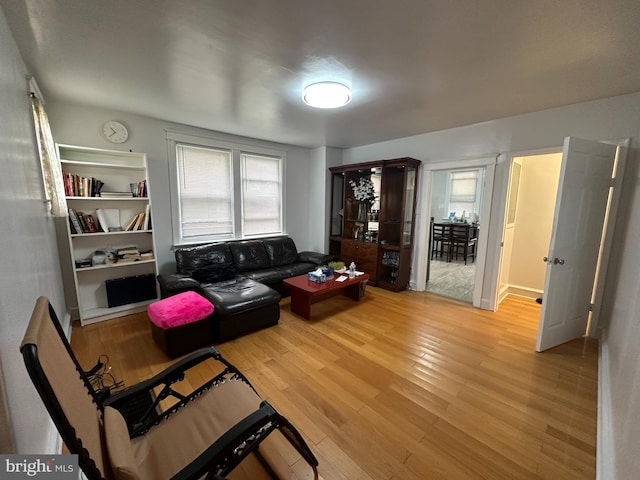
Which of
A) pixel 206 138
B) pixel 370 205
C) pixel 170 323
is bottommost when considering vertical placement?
pixel 170 323

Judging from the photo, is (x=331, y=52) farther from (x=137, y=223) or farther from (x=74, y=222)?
(x=74, y=222)

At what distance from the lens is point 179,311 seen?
Result: 96.2 inches

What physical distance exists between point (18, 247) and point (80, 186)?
194cm

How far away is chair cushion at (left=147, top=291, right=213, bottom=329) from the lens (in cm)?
237

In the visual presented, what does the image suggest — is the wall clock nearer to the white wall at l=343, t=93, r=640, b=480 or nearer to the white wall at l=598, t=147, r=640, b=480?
the white wall at l=343, t=93, r=640, b=480

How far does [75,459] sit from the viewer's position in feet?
2.50

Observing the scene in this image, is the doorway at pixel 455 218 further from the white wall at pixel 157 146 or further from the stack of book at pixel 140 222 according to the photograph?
the stack of book at pixel 140 222

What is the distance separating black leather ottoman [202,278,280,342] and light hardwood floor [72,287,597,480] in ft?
0.39

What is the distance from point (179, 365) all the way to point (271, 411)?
60 centimetres

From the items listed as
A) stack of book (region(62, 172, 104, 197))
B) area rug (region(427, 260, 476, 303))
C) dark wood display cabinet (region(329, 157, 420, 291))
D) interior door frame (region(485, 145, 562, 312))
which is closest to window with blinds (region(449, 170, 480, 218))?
area rug (region(427, 260, 476, 303))

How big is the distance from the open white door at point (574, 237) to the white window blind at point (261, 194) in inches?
152

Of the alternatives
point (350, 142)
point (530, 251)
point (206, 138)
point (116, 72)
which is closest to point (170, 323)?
point (116, 72)

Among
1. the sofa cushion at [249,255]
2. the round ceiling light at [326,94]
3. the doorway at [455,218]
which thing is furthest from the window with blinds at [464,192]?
the round ceiling light at [326,94]

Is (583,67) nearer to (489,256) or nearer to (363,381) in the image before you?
(489,256)
